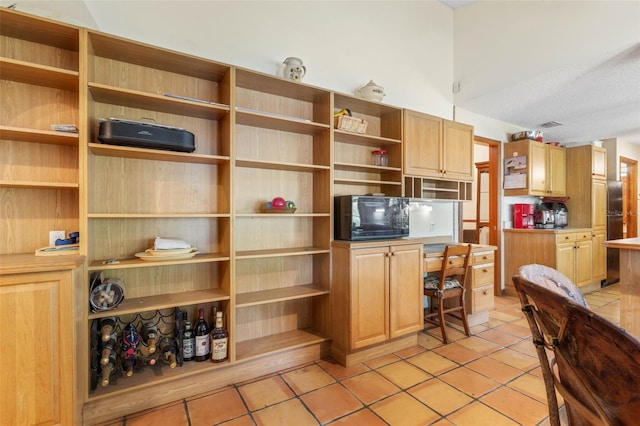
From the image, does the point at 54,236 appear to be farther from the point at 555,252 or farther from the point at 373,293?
the point at 555,252

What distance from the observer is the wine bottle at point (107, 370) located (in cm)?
172

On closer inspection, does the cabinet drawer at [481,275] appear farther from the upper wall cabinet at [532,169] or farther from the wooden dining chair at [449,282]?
the upper wall cabinet at [532,169]

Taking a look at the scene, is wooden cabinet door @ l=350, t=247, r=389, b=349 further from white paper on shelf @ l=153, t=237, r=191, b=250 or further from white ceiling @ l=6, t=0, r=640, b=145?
white ceiling @ l=6, t=0, r=640, b=145

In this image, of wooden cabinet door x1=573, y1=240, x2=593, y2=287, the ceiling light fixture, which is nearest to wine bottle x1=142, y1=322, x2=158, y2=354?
wooden cabinet door x1=573, y1=240, x2=593, y2=287

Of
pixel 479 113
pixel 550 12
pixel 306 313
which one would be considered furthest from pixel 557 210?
pixel 306 313

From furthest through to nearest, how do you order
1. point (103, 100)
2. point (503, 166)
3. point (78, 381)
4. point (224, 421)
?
point (503, 166)
point (103, 100)
point (224, 421)
point (78, 381)

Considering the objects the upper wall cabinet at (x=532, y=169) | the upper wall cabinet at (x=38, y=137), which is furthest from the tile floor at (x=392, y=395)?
the upper wall cabinet at (x=532, y=169)

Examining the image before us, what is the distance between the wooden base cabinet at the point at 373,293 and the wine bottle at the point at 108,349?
1481 mm

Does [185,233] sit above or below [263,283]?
above

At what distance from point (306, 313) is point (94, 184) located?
1.81 metres

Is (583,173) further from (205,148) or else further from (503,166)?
(205,148)

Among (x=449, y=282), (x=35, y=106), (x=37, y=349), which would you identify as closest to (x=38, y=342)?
(x=37, y=349)

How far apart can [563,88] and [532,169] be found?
121 cm

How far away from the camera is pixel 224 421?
5.54 feet
